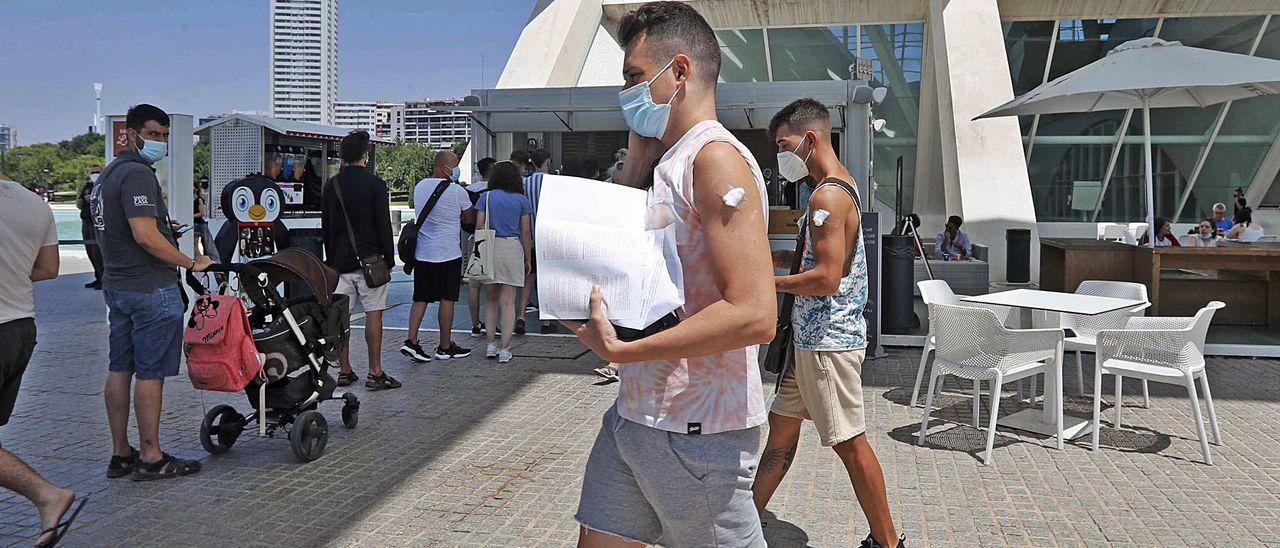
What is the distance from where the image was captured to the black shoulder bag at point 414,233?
27.1ft

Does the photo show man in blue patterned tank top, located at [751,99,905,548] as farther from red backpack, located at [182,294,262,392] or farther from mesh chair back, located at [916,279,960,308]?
mesh chair back, located at [916,279,960,308]

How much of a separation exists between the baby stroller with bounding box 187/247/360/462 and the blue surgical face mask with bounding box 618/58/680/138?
366 centimetres

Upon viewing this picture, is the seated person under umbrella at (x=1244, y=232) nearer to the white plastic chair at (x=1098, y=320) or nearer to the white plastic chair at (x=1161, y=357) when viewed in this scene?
the white plastic chair at (x=1098, y=320)

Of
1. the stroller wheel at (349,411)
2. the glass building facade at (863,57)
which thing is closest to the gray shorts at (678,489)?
the stroller wheel at (349,411)

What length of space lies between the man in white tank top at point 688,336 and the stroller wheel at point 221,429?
4001mm

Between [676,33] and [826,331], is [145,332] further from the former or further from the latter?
[676,33]

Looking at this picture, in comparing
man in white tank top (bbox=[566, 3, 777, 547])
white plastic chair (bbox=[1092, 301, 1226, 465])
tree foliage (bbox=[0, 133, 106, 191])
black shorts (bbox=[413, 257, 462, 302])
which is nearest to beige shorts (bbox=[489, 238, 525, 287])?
black shorts (bbox=[413, 257, 462, 302])

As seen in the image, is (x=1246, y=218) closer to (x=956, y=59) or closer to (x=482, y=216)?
(x=956, y=59)

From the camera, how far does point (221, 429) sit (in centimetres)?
565

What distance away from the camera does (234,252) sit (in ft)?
34.0

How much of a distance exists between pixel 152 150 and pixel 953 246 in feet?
38.4

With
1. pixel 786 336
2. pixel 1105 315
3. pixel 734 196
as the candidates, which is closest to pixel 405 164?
pixel 1105 315

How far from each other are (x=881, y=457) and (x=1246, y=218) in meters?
11.7

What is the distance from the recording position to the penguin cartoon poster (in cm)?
1022
